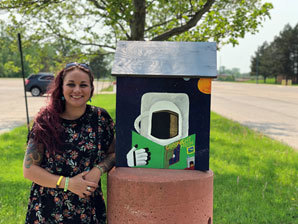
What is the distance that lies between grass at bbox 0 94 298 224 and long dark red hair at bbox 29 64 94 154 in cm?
176

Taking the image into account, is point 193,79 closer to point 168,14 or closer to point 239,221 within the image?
point 239,221

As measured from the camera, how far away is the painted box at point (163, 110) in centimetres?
197

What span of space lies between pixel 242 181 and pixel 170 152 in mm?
2630

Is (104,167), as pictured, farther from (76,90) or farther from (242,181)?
(242,181)

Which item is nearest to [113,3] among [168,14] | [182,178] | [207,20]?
[207,20]

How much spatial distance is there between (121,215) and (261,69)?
6834cm

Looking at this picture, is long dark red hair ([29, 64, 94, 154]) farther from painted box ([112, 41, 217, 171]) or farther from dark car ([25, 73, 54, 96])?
dark car ([25, 73, 54, 96])

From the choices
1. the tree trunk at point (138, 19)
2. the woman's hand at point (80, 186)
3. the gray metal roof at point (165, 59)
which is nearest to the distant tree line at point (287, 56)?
the tree trunk at point (138, 19)

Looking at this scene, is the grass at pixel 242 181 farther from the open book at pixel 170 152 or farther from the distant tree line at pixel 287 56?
the distant tree line at pixel 287 56

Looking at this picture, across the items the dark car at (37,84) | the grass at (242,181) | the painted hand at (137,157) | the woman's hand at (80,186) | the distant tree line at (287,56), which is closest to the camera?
the woman's hand at (80,186)

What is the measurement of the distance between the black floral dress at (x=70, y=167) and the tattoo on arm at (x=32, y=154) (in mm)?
48

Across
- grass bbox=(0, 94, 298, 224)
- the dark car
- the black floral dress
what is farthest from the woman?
the dark car

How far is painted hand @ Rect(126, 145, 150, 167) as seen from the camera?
204 cm

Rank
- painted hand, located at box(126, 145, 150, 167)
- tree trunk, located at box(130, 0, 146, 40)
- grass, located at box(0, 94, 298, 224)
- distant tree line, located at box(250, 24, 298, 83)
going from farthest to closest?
distant tree line, located at box(250, 24, 298, 83)
tree trunk, located at box(130, 0, 146, 40)
grass, located at box(0, 94, 298, 224)
painted hand, located at box(126, 145, 150, 167)
